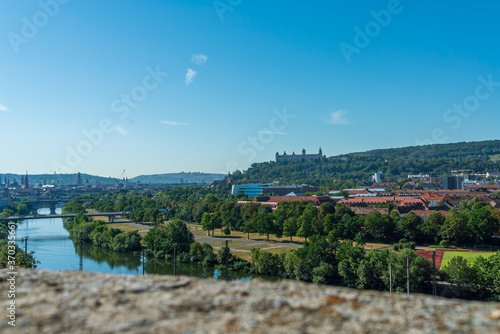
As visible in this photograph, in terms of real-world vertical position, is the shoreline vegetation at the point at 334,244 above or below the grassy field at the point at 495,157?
below

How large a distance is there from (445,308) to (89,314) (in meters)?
3.71

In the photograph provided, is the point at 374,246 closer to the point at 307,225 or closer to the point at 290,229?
the point at 307,225

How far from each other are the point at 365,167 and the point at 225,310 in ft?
497

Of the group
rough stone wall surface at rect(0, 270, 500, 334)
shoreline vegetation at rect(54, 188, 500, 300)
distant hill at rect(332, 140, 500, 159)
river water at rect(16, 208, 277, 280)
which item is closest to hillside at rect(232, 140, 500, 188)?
distant hill at rect(332, 140, 500, 159)

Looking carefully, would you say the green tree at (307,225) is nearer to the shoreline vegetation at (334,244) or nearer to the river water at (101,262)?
the shoreline vegetation at (334,244)

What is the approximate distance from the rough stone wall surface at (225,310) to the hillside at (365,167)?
355 feet

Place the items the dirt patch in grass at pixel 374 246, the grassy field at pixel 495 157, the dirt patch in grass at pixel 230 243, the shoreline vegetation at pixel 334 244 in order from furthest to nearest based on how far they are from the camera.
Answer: the grassy field at pixel 495 157 → the dirt patch in grass at pixel 230 243 → the dirt patch in grass at pixel 374 246 → the shoreline vegetation at pixel 334 244

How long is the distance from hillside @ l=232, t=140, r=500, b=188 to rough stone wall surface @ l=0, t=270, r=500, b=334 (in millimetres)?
108189

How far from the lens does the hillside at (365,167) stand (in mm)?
137000

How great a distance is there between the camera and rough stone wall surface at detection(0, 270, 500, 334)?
3.78 metres

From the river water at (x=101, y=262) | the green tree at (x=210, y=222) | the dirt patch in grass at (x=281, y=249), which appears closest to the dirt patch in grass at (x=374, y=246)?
the dirt patch in grass at (x=281, y=249)

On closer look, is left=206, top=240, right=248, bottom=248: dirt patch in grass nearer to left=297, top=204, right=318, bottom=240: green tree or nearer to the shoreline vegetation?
the shoreline vegetation

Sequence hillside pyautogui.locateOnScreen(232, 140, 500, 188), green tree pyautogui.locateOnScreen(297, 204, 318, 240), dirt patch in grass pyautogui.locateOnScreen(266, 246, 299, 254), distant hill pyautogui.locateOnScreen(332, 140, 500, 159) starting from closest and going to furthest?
dirt patch in grass pyautogui.locateOnScreen(266, 246, 299, 254) → green tree pyautogui.locateOnScreen(297, 204, 318, 240) → hillside pyautogui.locateOnScreen(232, 140, 500, 188) → distant hill pyautogui.locateOnScreen(332, 140, 500, 159)

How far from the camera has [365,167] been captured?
149 meters
